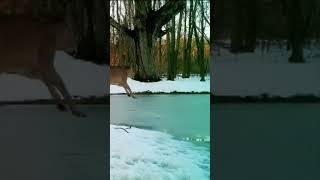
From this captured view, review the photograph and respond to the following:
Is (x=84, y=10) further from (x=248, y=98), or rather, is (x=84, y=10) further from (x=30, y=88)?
(x=248, y=98)

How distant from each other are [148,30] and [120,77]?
0.44 meters

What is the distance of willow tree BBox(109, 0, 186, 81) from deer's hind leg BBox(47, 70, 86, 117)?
0.59m

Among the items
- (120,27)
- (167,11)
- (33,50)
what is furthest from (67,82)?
(167,11)

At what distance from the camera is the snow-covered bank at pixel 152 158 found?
3.68m

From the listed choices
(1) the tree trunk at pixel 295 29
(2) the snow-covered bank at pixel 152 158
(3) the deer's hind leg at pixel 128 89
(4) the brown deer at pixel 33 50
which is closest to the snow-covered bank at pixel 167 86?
(3) the deer's hind leg at pixel 128 89

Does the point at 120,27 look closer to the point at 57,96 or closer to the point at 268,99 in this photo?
the point at 57,96

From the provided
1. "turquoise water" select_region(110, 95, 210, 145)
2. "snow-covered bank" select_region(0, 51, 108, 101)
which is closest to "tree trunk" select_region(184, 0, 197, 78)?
"turquoise water" select_region(110, 95, 210, 145)

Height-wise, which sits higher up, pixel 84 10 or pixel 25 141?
pixel 84 10

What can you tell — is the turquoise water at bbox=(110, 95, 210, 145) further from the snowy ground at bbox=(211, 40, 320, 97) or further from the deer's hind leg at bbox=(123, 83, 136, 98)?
the snowy ground at bbox=(211, 40, 320, 97)

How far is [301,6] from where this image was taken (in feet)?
11.9

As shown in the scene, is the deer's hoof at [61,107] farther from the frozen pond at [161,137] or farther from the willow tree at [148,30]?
the willow tree at [148,30]

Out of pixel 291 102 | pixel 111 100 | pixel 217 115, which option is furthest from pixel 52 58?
pixel 291 102

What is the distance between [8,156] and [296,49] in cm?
209

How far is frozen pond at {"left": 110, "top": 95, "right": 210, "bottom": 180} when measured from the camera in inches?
146
